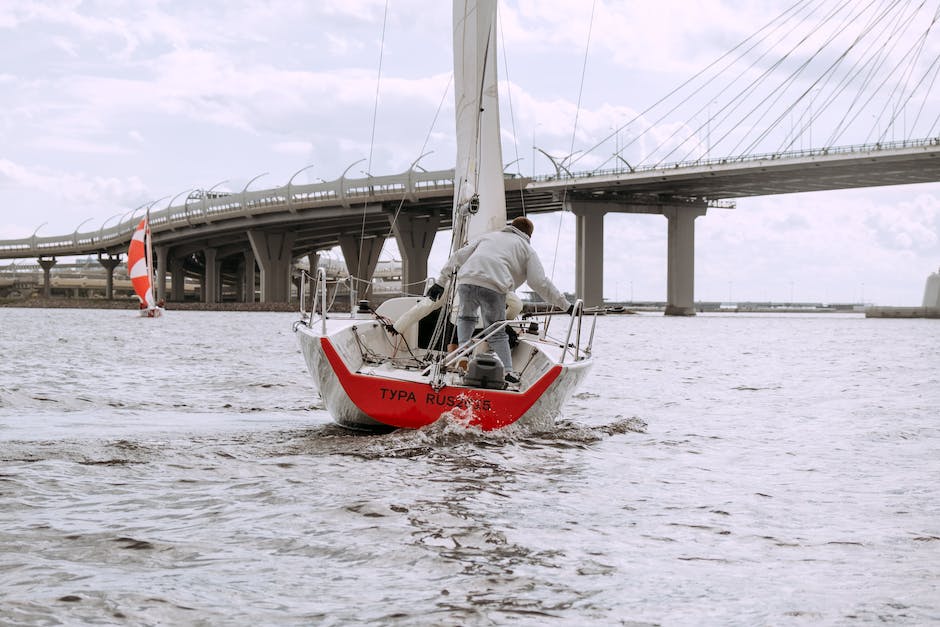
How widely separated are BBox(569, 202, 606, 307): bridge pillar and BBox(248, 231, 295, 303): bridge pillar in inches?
1258

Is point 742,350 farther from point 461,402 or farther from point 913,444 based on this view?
point 461,402

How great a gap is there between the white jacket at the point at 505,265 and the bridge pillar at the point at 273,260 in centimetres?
8782

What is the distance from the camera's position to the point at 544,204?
81188mm

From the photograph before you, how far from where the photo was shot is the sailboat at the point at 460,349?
8500 mm

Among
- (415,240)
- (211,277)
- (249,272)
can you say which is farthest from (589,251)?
(249,272)

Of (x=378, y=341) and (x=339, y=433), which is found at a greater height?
(x=378, y=341)

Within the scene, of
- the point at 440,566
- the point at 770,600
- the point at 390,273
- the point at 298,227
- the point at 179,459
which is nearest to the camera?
the point at 770,600

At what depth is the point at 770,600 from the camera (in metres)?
4.40

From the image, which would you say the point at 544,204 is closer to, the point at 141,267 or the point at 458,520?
the point at 141,267

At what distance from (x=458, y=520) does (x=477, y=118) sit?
7.78 metres

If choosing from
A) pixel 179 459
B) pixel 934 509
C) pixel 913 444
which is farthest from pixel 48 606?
pixel 913 444

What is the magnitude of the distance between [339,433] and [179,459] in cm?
202

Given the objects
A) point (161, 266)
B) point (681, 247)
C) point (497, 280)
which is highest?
point (681, 247)

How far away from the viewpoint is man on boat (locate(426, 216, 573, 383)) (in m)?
9.33
